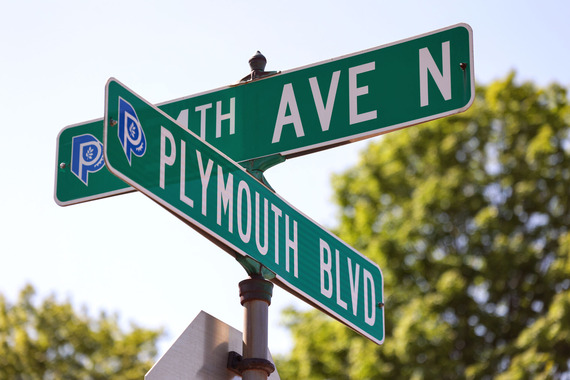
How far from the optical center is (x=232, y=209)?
3.01 m

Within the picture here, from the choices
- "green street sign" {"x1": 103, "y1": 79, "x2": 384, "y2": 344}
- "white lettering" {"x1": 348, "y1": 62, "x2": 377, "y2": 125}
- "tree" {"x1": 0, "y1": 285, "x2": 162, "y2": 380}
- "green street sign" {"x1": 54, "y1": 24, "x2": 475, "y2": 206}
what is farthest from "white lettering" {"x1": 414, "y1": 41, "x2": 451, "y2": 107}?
"tree" {"x1": 0, "y1": 285, "x2": 162, "y2": 380}

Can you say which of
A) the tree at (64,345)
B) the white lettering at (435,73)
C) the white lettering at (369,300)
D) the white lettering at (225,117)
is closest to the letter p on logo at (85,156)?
the white lettering at (225,117)

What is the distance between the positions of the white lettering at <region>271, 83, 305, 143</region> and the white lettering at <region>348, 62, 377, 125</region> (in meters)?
0.18

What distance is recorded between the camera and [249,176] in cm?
314

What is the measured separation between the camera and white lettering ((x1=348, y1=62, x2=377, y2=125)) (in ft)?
11.0

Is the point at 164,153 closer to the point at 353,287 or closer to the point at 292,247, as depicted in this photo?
the point at 292,247

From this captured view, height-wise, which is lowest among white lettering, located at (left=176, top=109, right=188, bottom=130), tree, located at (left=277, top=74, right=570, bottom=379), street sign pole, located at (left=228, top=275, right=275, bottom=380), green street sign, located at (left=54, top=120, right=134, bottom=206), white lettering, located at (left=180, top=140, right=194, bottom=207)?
street sign pole, located at (left=228, top=275, right=275, bottom=380)

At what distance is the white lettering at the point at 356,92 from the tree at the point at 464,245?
12913 mm

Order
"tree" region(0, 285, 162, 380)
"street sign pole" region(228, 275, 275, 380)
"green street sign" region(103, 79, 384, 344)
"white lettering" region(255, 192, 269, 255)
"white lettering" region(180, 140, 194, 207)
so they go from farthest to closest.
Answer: "tree" region(0, 285, 162, 380) → "white lettering" region(255, 192, 269, 255) → "street sign pole" region(228, 275, 275, 380) → "white lettering" region(180, 140, 194, 207) → "green street sign" region(103, 79, 384, 344)

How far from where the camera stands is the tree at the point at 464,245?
16.5 meters

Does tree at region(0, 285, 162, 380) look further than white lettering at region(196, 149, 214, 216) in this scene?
Yes

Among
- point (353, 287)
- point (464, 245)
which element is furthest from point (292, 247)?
point (464, 245)

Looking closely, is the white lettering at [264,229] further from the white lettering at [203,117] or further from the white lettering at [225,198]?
the white lettering at [203,117]

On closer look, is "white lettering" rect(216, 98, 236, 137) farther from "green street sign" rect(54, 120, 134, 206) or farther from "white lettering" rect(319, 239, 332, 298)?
"white lettering" rect(319, 239, 332, 298)
